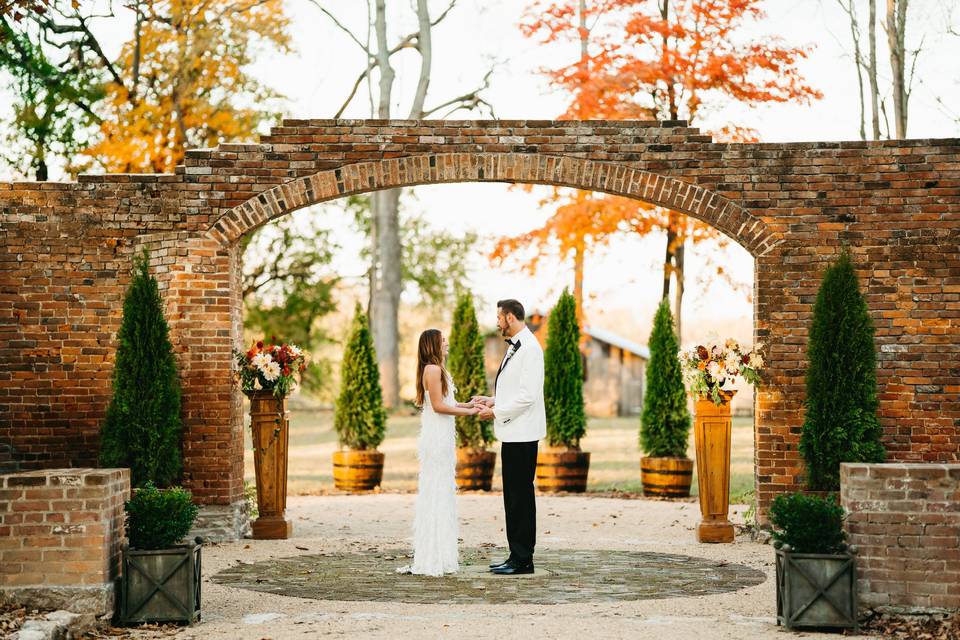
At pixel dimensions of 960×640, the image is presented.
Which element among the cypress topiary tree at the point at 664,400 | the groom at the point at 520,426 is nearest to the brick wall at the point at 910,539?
the groom at the point at 520,426

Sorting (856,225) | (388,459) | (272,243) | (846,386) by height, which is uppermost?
(272,243)

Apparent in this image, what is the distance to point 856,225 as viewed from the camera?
392 inches

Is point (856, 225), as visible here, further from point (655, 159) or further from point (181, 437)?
point (181, 437)

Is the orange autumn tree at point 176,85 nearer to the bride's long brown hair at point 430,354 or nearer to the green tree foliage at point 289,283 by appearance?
the green tree foliage at point 289,283

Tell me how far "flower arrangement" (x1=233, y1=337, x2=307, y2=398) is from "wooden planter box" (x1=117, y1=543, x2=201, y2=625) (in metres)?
3.81

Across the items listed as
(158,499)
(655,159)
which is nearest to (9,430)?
(158,499)

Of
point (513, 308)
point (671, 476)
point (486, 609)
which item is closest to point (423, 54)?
point (671, 476)

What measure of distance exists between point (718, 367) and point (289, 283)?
2139cm

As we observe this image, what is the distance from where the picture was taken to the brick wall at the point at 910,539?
642cm

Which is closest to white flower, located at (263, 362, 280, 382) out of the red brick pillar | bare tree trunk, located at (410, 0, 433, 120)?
the red brick pillar

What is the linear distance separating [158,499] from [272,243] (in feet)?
75.9

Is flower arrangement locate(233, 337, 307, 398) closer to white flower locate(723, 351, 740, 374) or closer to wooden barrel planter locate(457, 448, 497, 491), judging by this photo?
white flower locate(723, 351, 740, 374)

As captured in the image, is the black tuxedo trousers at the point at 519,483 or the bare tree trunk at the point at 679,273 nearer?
the black tuxedo trousers at the point at 519,483

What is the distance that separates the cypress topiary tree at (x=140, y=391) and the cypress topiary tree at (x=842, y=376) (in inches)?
207
